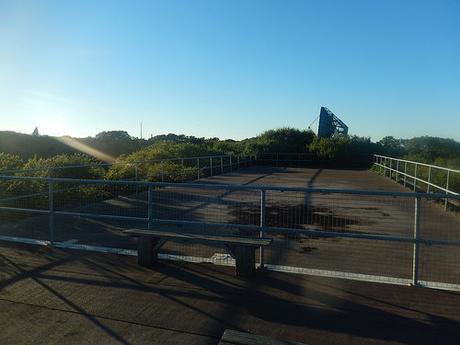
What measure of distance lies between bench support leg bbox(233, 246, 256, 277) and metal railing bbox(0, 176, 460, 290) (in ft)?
1.12

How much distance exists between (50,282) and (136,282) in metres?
1.01

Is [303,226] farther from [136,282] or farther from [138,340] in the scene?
[138,340]

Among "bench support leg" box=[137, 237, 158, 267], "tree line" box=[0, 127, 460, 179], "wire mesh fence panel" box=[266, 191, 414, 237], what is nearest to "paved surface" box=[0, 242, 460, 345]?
"bench support leg" box=[137, 237, 158, 267]

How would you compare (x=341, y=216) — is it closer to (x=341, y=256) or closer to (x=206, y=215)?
(x=206, y=215)

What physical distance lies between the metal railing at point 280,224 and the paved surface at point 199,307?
612mm

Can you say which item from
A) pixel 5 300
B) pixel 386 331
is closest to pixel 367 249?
pixel 386 331

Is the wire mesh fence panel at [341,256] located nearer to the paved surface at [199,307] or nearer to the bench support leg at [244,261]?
the bench support leg at [244,261]

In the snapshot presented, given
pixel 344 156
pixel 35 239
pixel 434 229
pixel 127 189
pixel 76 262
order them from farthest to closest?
pixel 344 156
pixel 127 189
pixel 434 229
pixel 35 239
pixel 76 262

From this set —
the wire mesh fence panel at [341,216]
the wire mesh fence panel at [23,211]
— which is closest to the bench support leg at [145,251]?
the wire mesh fence panel at [23,211]

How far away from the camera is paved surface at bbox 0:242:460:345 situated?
14.0ft

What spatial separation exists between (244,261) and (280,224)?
13.5ft

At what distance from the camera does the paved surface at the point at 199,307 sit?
427cm

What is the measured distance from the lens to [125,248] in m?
7.55

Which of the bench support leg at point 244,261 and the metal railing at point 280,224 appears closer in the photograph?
the bench support leg at point 244,261
